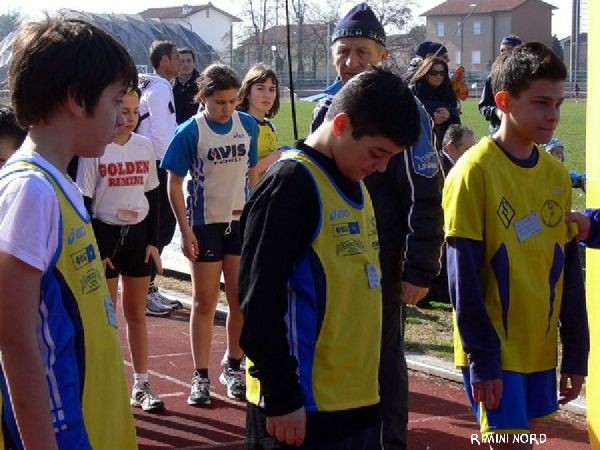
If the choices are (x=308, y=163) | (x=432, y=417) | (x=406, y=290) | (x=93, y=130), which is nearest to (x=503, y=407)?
(x=406, y=290)

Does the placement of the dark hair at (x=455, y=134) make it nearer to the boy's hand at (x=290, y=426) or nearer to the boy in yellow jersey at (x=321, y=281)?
the boy in yellow jersey at (x=321, y=281)

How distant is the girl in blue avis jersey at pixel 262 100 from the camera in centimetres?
823

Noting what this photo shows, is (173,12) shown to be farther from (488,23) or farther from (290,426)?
(290,426)

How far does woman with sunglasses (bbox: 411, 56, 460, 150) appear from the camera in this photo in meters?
9.88

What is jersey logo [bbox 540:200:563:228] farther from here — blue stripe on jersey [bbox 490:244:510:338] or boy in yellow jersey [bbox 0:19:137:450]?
boy in yellow jersey [bbox 0:19:137:450]

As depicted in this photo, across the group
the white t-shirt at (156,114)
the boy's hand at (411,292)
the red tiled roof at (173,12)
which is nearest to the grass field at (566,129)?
the white t-shirt at (156,114)

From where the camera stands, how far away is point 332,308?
3.32 meters

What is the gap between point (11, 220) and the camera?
249cm

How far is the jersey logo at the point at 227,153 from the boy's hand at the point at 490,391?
10.9 feet

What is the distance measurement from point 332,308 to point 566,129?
32564 mm

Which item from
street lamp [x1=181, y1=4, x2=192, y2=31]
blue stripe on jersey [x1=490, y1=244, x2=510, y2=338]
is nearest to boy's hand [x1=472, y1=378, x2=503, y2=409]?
blue stripe on jersey [x1=490, y1=244, x2=510, y2=338]

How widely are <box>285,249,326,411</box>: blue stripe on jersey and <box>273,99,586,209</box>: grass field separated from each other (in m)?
13.2

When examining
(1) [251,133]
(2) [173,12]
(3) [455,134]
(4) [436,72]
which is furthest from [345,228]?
(2) [173,12]

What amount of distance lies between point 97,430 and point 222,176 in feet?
13.9
